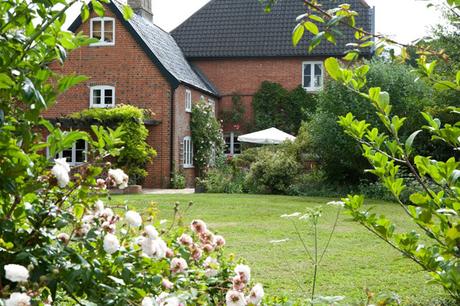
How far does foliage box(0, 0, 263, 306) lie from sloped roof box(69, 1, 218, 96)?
18.6 metres

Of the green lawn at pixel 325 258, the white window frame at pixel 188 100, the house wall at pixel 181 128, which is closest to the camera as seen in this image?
the green lawn at pixel 325 258

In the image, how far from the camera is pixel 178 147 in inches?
926

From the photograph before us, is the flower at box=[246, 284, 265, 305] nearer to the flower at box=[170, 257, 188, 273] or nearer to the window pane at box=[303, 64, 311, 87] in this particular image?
the flower at box=[170, 257, 188, 273]

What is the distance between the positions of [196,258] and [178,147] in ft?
66.8

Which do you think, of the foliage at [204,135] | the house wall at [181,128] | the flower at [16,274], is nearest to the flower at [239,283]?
the flower at [16,274]

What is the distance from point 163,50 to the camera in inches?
969

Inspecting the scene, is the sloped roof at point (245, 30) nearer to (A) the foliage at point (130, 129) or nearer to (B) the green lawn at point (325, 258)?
(A) the foliage at point (130, 129)

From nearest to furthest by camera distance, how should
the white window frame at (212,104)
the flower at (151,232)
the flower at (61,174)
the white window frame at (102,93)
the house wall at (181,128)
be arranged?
1. the flower at (61,174)
2. the flower at (151,232)
3. the house wall at (181,128)
4. the white window frame at (102,93)
5. the white window frame at (212,104)

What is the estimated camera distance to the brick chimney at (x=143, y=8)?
26.5 metres

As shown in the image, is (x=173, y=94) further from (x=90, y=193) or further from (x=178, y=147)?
(x=90, y=193)

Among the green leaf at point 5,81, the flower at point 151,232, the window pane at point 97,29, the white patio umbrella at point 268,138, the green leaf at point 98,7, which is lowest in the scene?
the flower at point 151,232

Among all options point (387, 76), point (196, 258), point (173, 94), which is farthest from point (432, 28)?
point (196, 258)

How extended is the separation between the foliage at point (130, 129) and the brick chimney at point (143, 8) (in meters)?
6.08

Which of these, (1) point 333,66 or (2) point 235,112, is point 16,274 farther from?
(2) point 235,112
